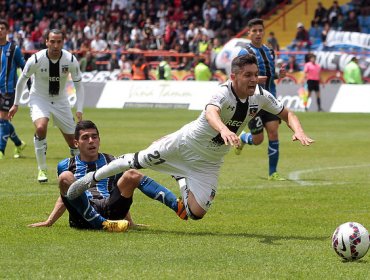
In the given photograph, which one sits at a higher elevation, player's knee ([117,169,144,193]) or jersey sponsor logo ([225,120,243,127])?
jersey sponsor logo ([225,120,243,127])

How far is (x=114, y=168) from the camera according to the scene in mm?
10031

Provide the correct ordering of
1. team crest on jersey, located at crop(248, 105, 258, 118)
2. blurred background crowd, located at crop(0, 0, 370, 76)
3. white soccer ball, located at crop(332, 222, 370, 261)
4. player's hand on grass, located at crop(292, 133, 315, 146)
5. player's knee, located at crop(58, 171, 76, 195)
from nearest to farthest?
white soccer ball, located at crop(332, 222, 370, 261) < player's hand on grass, located at crop(292, 133, 315, 146) < team crest on jersey, located at crop(248, 105, 258, 118) < player's knee, located at crop(58, 171, 76, 195) < blurred background crowd, located at crop(0, 0, 370, 76)

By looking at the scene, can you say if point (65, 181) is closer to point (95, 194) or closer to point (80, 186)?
point (80, 186)

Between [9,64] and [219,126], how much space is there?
1132cm

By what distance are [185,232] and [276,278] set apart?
2.74 m

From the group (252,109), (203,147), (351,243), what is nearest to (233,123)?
(252,109)

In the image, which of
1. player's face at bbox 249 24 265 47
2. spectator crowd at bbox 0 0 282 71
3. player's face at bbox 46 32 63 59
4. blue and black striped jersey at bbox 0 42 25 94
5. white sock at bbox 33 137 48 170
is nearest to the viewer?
player's face at bbox 46 32 63 59

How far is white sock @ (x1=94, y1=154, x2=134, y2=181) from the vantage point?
1003 cm

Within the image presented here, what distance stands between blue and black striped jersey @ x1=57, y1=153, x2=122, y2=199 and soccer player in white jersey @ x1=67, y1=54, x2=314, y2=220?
0.60 m

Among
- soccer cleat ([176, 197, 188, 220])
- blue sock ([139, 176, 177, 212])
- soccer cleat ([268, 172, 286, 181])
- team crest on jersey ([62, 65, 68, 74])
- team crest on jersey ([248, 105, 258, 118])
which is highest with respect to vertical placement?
team crest on jersey ([248, 105, 258, 118])

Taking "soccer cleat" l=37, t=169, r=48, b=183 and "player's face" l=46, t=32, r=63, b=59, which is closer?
"player's face" l=46, t=32, r=63, b=59

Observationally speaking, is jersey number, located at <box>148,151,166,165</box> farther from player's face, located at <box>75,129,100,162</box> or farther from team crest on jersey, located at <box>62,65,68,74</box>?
team crest on jersey, located at <box>62,65,68,74</box>

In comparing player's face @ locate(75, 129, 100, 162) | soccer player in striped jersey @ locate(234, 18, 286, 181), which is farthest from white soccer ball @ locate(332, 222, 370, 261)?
soccer player in striped jersey @ locate(234, 18, 286, 181)

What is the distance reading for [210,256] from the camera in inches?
348
